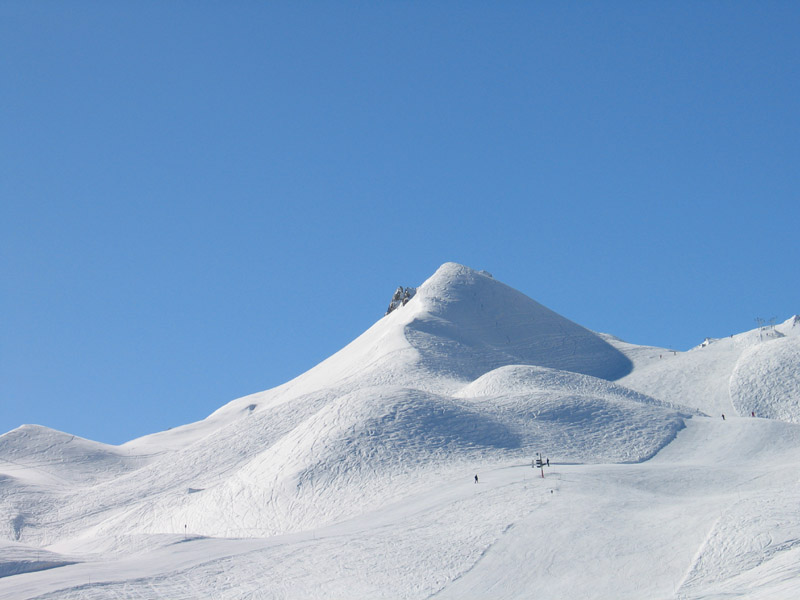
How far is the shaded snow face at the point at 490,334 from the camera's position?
84.4m

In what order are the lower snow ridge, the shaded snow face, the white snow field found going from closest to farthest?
the white snow field → the lower snow ridge → the shaded snow face

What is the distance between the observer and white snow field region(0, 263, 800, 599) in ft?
98.1

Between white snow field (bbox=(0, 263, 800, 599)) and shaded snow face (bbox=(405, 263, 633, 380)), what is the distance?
1.01 feet

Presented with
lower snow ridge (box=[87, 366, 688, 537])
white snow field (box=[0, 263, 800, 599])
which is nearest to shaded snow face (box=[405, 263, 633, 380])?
white snow field (box=[0, 263, 800, 599])

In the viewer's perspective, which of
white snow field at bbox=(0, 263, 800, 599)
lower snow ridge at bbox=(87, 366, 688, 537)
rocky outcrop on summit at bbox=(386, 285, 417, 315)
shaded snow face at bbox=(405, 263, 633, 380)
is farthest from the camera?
rocky outcrop on summit at bbox=(386, 285, 417, 315)

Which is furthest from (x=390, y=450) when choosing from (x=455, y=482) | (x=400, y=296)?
(x=400, y=296)

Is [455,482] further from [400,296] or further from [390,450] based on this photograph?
[400,296]

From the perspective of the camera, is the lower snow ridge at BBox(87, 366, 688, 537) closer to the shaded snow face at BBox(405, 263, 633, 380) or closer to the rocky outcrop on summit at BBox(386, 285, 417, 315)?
the shaded snow face at BBox(405, 263, 633, 380)

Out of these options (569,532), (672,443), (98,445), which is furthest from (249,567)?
(98,445)

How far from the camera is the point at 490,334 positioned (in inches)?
3674

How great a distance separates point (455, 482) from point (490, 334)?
165 ft

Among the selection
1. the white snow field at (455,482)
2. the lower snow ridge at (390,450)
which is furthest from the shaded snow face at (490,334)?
the lower snow ridge at (390,450)

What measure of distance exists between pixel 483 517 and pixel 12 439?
217 ft

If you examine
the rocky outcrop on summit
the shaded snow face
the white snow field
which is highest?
the rocky outcrop on summit
